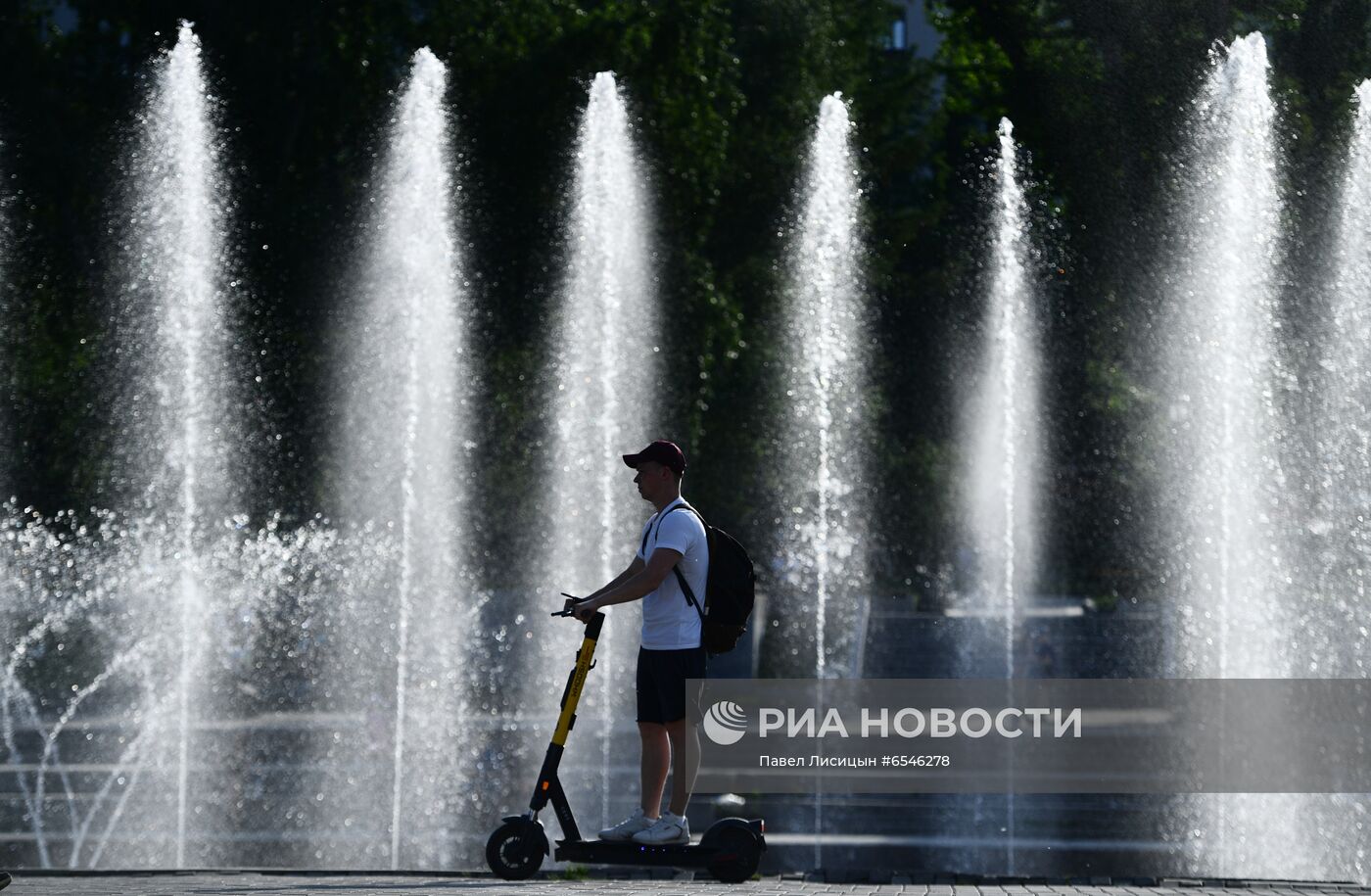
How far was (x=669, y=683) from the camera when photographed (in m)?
7.12

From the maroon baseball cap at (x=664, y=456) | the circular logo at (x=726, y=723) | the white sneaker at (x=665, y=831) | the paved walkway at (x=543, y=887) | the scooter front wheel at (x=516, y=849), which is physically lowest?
the paved walkway at (x=543, y=887)

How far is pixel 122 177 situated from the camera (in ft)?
71.8

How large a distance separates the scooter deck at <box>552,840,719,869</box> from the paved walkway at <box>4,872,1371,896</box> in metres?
0.10

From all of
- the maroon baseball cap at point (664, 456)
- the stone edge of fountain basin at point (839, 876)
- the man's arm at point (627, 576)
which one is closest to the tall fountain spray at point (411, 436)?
the stone edge of fountain basin at point (839, 876)

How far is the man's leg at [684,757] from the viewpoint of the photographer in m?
7.17

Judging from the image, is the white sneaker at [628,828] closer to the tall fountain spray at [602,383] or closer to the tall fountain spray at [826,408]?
the tall fountain spray at [602,383]

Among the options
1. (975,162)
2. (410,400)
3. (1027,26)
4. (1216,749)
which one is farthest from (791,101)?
(1216,749)

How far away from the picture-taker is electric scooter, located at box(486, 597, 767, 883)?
279 inches

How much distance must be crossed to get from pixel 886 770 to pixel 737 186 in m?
19.4

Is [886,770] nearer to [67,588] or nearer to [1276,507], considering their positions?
[1276,507]

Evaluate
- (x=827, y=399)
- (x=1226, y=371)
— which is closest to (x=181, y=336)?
(x=827, y=399)

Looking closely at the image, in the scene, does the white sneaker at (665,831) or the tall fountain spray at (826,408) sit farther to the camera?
the tall fountain spray at (826,408)

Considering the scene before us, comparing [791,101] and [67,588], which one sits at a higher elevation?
[791,101]

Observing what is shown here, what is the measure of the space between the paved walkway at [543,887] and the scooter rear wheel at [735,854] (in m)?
0.05
